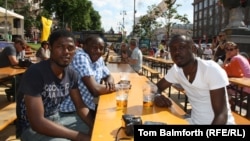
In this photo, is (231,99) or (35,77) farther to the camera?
(231,99)

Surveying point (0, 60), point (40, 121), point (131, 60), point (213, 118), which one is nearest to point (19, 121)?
point (40, 121)

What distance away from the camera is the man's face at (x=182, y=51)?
2.47 m

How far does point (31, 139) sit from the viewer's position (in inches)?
92.6

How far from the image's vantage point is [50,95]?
7.86 ft

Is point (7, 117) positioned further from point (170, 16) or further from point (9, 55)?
point (170, 16)

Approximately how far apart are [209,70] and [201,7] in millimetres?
94776

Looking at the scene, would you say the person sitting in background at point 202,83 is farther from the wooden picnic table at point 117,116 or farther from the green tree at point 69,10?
the green tree at point 69,10

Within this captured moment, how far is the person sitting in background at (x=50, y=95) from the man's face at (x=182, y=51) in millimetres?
843

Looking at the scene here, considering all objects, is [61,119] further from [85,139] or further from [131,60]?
[131,60]

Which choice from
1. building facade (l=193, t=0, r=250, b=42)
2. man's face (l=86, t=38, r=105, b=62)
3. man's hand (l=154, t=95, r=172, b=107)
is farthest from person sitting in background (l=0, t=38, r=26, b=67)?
building facade (l=193, t=0, r=250, b=42)

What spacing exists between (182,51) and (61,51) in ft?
3.18

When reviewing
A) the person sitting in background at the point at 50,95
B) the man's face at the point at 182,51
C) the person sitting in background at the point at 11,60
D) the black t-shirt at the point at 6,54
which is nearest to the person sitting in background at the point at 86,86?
the person sitting in background at the point at 50,95

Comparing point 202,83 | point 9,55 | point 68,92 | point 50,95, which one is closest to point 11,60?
point 9,55

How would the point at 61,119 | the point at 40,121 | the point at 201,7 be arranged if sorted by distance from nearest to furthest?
the point at 40,121, the point at 61,119, the point at 201,7
